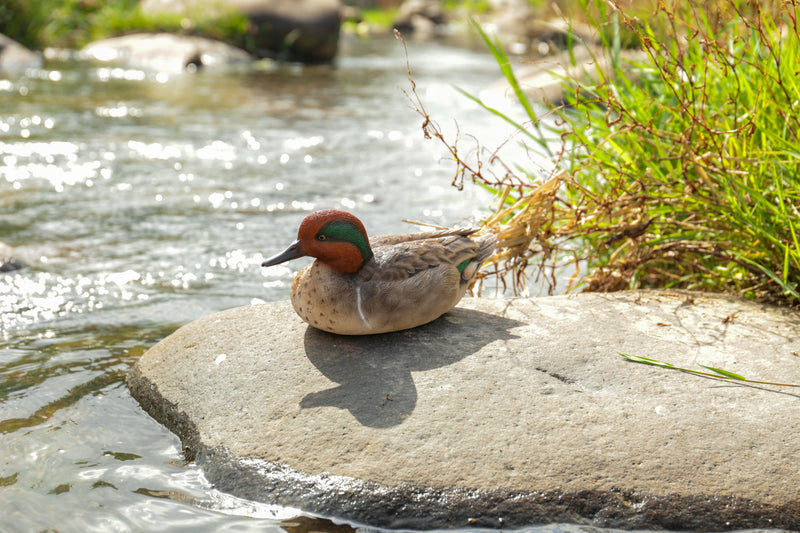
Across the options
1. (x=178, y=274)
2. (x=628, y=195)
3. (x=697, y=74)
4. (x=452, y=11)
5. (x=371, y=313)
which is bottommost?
(x=178, y=274)

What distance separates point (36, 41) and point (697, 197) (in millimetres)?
14971

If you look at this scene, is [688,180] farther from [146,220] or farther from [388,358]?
[146,220]

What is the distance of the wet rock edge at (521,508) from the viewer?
101 inches

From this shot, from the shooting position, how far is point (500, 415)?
288 cm

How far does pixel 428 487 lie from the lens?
2.61 m

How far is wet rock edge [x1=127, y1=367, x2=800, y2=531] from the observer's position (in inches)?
101

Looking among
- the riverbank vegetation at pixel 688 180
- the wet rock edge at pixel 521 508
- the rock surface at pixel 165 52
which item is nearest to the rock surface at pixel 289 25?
the rock surface at pixel 165 52

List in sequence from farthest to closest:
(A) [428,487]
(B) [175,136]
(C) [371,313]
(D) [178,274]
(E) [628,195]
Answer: (B) [175,136], (D) [178,274], (E) [628,195], (C) [371,313], (A) [428,487]

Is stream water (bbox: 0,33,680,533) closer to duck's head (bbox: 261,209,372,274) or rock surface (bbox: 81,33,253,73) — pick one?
duck's head (bbox: 261,209,372,274)

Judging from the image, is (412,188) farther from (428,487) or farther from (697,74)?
(428,487)

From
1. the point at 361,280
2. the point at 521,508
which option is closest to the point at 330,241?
the point at 361,280

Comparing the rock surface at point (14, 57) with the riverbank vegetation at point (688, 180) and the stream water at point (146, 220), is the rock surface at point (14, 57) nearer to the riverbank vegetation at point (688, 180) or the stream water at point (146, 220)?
the stream water at point (146, 220)

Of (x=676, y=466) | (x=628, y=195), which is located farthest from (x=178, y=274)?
(x=676, y=466)

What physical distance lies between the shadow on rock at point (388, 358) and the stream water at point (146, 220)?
0.48 metres
